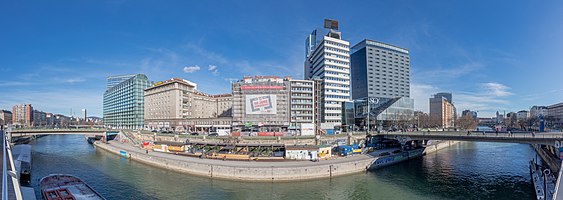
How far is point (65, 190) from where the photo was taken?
31547mm

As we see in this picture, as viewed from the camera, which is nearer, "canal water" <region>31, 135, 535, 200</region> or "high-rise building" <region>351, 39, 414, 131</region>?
"canal water" <region>31, 135, 535, 200</region>

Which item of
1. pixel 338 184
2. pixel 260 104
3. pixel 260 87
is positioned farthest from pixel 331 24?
pixel 338 184

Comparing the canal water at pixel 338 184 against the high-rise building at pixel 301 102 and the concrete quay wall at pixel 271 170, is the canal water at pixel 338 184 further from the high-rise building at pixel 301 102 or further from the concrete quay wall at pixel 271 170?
the high-rise building at pixel 301 102

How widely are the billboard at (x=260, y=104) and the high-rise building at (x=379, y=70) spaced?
110 m

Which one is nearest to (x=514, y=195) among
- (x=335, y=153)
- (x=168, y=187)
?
(x=335, y=153)

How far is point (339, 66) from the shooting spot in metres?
110

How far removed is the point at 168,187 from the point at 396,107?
374ft

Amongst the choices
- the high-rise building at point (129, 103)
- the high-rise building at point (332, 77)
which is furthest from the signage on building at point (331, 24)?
the high-rise building at point (129, 103)

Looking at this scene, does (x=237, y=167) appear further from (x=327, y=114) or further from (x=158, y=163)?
(x=327, y=114)

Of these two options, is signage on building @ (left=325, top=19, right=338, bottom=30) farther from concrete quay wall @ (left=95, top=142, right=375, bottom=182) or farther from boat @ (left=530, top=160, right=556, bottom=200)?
boat @ (left=530, top=160, right=556, bottom=200)

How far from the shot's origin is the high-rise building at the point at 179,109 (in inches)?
4353

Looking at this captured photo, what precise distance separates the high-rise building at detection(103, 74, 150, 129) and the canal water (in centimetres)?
9227

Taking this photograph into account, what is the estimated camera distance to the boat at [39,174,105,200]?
29.6 metres

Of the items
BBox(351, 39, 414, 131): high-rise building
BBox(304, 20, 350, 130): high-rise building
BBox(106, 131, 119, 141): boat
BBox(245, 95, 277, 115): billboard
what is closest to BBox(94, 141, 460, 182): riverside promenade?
BBox(245, 95, 277, 115): billboard
